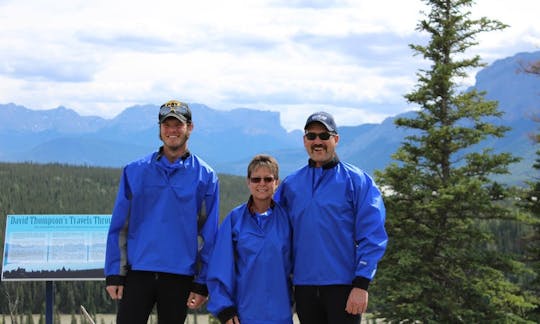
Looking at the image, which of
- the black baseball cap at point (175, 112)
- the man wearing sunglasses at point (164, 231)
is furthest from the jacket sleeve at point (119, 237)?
the black baseball cap at point (175, 112)

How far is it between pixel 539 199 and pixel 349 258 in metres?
15.1

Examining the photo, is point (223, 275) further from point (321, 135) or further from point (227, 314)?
point (321, 135)

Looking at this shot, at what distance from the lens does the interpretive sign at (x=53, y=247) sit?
948 cm

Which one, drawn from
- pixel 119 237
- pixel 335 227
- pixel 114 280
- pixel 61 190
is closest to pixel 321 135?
pixel 335 227

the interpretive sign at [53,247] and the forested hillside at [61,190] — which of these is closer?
the interpretive sign at [53,247]

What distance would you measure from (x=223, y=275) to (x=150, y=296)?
29.7 inches

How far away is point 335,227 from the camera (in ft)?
18.6

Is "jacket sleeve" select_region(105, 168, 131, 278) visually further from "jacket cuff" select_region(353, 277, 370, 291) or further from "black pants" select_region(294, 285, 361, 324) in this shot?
"jacket cuff" select_region(353, 277, 370, 291)

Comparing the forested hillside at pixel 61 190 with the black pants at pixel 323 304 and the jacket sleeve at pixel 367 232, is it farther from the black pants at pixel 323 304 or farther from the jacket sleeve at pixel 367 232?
the jacket sleeve at pixel 367 232

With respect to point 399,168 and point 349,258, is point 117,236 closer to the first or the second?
point 349,258

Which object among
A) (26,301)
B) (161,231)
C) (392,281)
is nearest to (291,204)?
(161,231)

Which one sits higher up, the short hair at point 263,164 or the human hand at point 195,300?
the short hair at point 263,164

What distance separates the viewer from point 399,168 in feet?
55.9

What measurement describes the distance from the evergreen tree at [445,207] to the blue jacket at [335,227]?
10.5m
